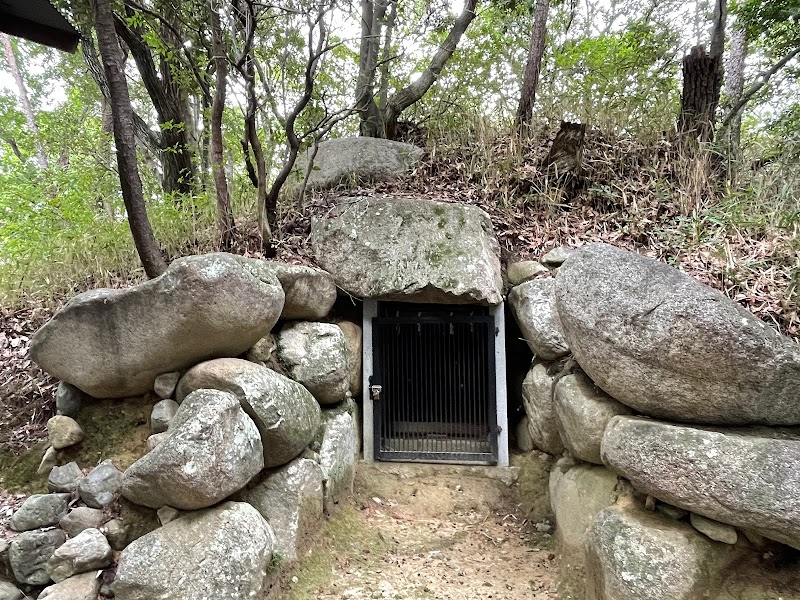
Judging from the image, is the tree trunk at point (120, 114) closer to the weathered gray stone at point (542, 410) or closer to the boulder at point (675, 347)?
the boulder at point (675, 347)

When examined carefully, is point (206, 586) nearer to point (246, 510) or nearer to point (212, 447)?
point (246, 510)

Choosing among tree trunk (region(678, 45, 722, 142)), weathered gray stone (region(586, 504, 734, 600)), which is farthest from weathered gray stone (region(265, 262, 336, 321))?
tree trunk (region(678, 45, 722, 142))

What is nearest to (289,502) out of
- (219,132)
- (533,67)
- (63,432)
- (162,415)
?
(162,415)

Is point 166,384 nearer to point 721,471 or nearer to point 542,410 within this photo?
point 542,410

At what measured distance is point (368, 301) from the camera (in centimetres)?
425

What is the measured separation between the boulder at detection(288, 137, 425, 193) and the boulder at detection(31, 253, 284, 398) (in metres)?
2.52

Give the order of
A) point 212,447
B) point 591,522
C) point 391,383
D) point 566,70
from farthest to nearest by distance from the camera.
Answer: point 566,70 < point 391,383 < point 591,522 < point 212,447

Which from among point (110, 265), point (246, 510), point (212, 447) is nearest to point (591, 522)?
point (246, 510)

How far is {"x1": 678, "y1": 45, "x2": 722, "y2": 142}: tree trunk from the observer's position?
5246mm

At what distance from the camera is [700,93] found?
17.4 feet

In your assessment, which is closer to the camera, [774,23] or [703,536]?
[703,536]

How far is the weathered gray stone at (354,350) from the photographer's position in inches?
162

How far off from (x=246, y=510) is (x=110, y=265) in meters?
2.80

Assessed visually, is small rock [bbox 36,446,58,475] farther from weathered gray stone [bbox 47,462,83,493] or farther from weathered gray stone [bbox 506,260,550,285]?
weathered gray stone [bbox 506,260,550,285]
